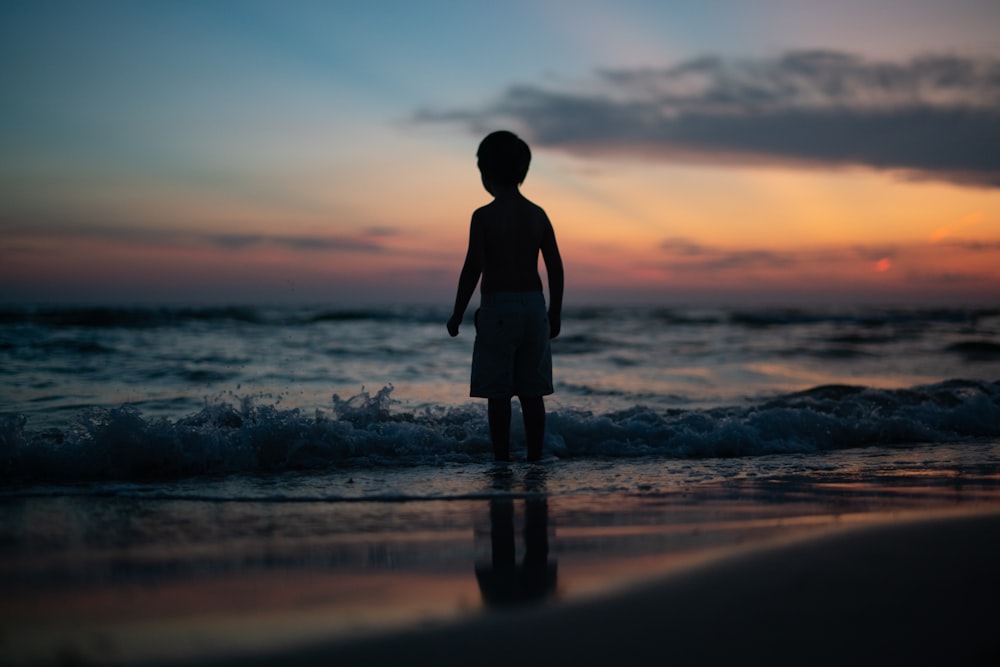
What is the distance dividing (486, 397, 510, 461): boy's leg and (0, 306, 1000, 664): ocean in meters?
0.29

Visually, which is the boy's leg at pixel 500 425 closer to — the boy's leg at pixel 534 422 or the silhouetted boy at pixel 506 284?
the silhouetted boy at pixel 506 284

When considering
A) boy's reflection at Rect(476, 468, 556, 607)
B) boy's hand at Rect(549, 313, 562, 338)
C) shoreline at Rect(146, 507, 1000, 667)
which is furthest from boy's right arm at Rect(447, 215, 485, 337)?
shoreline at Rect(146, 507, 1000, 667)

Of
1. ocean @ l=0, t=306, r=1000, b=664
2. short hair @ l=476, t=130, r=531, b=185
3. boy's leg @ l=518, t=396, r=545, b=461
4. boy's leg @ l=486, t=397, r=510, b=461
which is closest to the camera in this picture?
ocean @ l=0, t=306, r=1000, b=664

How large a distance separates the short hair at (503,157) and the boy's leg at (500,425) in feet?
4.43

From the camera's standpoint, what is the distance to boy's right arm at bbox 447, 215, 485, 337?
179 inches

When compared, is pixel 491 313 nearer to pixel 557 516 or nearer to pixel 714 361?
pixel 557 516

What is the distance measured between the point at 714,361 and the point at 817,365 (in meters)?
1.70

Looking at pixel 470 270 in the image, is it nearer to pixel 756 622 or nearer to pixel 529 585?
pixel 529 585

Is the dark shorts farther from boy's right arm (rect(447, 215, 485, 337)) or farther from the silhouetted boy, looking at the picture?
boy's right arm (rect(447, 215, 485, 337))

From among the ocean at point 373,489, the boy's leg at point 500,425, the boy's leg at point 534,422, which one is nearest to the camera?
the ocean at point 373,489

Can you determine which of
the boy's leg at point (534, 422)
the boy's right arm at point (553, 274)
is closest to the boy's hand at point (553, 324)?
the boy's right arm at point (553, 274)

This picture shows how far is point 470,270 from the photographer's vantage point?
4.61 m

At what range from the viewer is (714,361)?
520 inches

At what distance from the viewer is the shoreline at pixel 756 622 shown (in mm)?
1813
